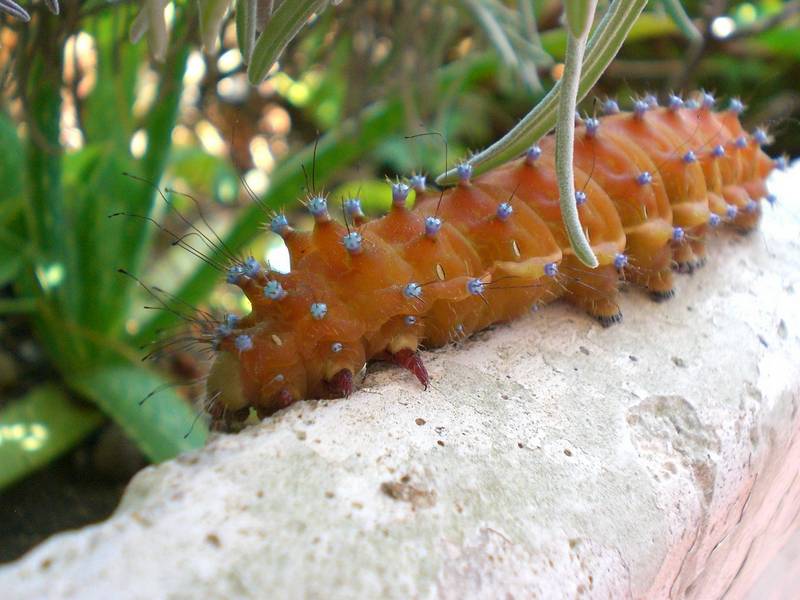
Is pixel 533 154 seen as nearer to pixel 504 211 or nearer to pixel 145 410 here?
pixel 504 211

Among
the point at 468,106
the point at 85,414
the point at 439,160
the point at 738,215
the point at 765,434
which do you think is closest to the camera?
the point at 765,434

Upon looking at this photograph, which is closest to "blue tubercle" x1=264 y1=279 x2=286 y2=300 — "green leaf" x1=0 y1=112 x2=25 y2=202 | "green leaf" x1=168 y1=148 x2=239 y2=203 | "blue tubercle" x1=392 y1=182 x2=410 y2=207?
"blue tubercle" x1=392 y1=182 x2=410 y2=207

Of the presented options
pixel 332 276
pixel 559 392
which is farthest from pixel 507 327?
pixel 332 276

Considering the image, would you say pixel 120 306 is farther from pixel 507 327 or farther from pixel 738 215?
pixel 738 215

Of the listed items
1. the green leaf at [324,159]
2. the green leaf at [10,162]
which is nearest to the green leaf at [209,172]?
the green leaf at [324,159]

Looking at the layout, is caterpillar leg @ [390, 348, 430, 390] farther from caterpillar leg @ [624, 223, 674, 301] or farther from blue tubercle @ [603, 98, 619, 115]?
blue tubercle @ [603, 98, 619, 115]

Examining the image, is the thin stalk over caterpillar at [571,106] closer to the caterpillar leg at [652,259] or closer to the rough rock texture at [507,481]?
the rough rock texture at [507,481]
